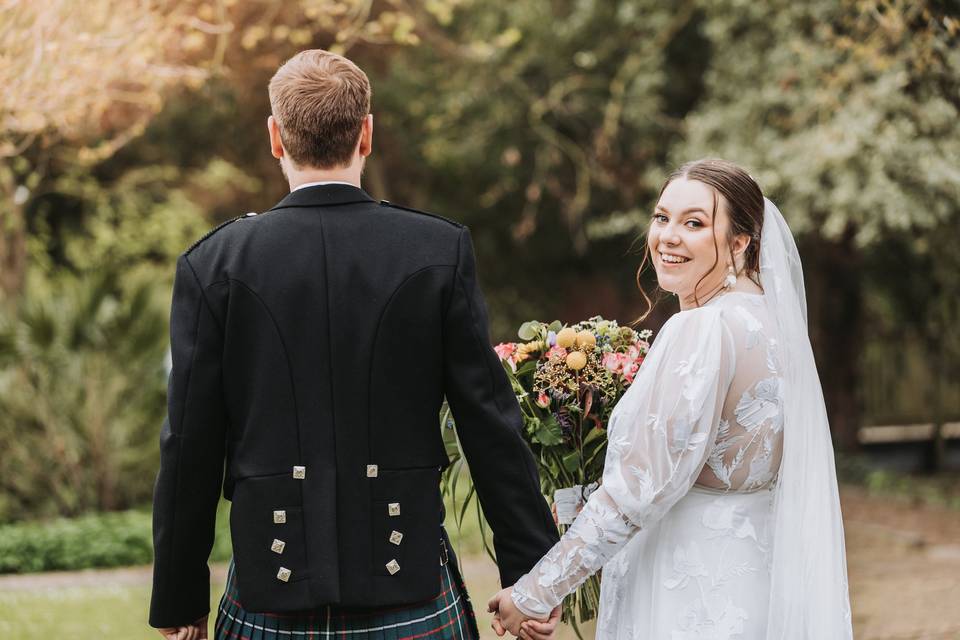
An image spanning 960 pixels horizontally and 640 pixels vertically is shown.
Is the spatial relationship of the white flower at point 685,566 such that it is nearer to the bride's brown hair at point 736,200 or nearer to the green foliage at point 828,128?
the bride's brown hair at point 736,200

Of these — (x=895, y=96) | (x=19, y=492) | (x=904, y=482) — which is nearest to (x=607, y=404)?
(x=895, y=96)

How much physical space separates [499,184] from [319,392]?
1003 cm

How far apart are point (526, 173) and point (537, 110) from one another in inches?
62.6

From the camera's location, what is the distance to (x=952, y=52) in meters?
5.19

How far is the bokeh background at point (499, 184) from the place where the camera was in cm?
642

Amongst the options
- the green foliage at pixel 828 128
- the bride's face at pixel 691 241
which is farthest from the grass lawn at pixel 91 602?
the green foliage at pixel 828 128

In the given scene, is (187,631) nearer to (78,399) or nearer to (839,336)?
(78,399)

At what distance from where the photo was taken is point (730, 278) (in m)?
2.79

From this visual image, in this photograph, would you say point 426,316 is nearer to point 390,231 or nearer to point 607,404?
point 390,231

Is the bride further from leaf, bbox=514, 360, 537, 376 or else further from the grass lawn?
the grass lawn

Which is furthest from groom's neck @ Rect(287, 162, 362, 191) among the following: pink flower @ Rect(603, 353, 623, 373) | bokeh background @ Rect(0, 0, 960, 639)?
bokeh background @ Rect(0, 0, 960, 639)

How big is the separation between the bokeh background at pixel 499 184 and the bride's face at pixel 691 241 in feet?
6.57

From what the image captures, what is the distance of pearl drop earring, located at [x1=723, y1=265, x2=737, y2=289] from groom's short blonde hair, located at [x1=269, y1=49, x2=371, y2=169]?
104 centimetres

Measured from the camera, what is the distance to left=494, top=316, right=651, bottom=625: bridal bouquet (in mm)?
3035
